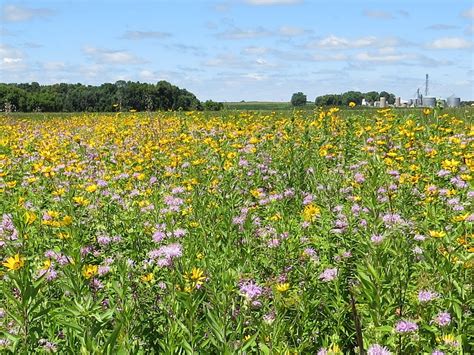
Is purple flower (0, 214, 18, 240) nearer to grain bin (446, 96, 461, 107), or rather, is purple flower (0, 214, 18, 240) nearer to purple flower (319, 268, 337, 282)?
purple flower (319, 268, 337, 282)

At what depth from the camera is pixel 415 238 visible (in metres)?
3.44

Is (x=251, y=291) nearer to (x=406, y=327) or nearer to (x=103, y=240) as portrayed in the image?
(x=406, y=327)

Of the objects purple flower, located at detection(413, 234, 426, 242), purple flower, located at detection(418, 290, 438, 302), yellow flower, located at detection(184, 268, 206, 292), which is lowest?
purple flower, located at detection(418, 290, 438, 302)

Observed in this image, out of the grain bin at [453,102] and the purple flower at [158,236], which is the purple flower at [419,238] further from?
the grain bin at [453,102]

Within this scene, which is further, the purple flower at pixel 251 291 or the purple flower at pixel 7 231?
the purple flower at pixel 7 231

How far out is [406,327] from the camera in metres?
2.53

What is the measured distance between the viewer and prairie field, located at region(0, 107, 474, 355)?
244 centimetres

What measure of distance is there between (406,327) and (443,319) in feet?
0.80

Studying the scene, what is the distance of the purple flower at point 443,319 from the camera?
2.63 metres

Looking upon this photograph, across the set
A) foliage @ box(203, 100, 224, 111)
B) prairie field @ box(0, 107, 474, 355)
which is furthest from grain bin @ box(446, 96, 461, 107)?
prairie field @ box(0, 107, 474, 355)

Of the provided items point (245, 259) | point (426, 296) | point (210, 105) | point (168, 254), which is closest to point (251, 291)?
point (168, 254)

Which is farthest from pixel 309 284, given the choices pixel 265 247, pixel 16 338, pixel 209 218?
pixel 16 338

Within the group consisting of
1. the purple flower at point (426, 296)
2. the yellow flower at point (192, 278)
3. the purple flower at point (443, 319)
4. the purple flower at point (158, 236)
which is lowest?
the purple flower at point (443, 319)

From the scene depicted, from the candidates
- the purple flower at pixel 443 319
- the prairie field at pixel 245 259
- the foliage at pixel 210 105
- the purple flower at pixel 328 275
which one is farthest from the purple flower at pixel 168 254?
the foliage at pixel 210 105
